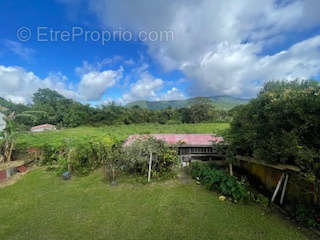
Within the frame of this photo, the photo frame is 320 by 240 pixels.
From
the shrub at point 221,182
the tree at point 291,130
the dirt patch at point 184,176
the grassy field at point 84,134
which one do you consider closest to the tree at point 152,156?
the dirt patch at point 184,176

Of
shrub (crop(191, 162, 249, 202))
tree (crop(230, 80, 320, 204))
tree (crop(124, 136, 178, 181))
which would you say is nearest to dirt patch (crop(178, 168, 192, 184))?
shrub (crop(191, 162, 249, 202))

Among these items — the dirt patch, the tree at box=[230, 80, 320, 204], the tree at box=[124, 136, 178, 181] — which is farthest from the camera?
the tree at box=[124, 136, 178, 181]

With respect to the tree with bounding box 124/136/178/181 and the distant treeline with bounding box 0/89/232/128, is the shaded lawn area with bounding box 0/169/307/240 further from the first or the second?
the distant treeline with bounding box 0/89/232/128

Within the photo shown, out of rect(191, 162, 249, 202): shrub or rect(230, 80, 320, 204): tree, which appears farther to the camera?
rect(191, 162, 249, 202): shrub

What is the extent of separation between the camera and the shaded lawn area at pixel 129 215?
2.78 meters

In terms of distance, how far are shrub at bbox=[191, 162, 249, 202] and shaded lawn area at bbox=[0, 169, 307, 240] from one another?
0.30 metres

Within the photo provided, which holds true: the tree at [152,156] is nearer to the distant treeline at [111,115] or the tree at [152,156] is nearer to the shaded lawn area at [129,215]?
the shaded lawn area at [129,215]

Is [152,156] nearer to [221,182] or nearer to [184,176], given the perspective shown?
[184,176]

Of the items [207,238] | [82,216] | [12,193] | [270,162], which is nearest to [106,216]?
[82,216]

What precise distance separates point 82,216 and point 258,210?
15.4 feet

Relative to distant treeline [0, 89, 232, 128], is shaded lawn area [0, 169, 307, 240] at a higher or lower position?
lower

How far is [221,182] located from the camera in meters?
4.30

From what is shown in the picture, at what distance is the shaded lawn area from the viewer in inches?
109

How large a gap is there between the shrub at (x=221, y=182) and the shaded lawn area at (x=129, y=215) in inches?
11.7
